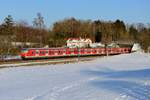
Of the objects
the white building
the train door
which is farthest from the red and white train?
the white building

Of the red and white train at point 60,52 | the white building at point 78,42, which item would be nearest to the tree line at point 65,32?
the white building at point 78,42

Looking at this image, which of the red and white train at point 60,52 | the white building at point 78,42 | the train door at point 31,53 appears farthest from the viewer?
the white building at point 78,42

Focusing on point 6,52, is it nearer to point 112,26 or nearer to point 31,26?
point 31,26

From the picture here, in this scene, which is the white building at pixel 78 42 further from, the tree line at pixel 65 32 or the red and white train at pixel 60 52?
the red and white train at pixel 60 52

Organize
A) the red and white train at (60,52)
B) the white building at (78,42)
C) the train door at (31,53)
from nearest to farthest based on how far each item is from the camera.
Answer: the train door at (31,53) < the red and white train at (60,52) < the white building at (78,42)

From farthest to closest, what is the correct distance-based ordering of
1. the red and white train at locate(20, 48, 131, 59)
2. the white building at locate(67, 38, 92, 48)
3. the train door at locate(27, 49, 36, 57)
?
the white building at locate(67, 38, 92, 48) → the red and white train at locate(20, 48, 131, 59) → the train door at locate(27, 49, 36, 57)

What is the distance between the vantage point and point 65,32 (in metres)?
114

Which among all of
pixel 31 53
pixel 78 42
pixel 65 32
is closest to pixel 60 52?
pixel 31 53

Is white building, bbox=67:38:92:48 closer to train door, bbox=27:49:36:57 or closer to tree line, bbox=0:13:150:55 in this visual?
tree line, bbox=0:13:150:55

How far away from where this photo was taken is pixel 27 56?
162 feet

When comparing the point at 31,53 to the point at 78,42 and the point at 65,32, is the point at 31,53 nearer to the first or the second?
the point at 78,42

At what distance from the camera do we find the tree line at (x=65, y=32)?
91.0 meters

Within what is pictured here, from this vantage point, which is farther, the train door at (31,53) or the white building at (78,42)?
the white building at (78,42)

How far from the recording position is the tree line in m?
91.0
